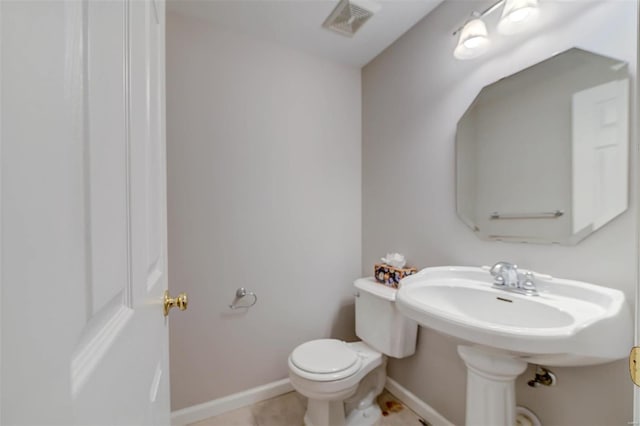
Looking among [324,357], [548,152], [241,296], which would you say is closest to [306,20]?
[548,152]

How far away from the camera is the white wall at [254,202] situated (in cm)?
155

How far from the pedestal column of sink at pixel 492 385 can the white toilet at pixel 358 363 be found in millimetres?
524

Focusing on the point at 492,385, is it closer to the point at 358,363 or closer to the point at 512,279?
the point at 512,279

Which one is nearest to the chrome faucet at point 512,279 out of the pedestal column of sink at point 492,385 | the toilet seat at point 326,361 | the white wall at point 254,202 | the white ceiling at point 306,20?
the pedestal column of sink at point 492,385

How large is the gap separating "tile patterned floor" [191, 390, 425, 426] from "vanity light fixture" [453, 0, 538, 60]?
1.93 m

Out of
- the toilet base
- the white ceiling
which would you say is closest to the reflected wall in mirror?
the white ceiling

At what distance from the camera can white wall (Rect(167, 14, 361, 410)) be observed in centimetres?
155

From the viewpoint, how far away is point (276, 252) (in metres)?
1.80

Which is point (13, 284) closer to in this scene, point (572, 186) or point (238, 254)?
point (572, 186)

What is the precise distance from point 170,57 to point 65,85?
164 centimetres

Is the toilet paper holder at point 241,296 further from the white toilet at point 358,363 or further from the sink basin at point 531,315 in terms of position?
the sink basin at point 531,315

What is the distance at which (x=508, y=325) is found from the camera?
966 mm

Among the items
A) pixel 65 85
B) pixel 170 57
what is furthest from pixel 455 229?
pixel 170 57

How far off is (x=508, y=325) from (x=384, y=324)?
0.68 metres
